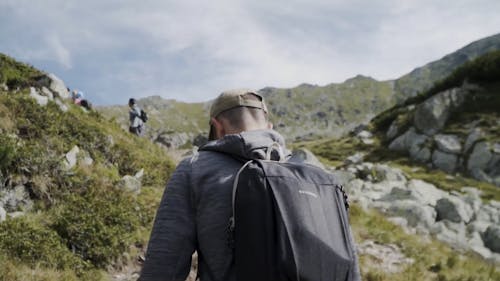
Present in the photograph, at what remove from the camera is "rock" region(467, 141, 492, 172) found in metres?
27.8

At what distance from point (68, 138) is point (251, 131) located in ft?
36.2

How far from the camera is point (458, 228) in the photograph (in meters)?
16.2

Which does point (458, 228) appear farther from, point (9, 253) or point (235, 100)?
point (235, 100)

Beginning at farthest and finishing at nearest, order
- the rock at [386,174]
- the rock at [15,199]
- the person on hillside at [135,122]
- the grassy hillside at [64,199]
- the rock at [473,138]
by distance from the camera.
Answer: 1. the rock at [473,138]
2. the rock at [386,174]
3. the person on hillside at [135,122]
4. the rock at [15,199]
5. the grassy hillside at [64,199]

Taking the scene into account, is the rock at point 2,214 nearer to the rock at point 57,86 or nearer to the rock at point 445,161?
the rock at point 57,86

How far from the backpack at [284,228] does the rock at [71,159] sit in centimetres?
945

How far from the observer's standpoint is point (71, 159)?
11.6 meters

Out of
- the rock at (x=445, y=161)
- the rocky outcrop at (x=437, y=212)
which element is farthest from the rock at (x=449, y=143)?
the rocky outcrop at (x=437, y=212)

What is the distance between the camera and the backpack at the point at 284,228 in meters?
2.48

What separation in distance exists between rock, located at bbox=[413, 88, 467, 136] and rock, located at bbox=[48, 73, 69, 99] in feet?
82.6

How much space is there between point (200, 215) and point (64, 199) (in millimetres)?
8205

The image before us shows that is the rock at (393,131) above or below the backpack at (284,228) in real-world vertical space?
below

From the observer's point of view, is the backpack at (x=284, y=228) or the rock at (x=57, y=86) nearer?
the backpack at (x=284, y=228)

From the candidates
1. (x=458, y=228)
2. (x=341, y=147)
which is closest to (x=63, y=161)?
(x=458, y=228)
